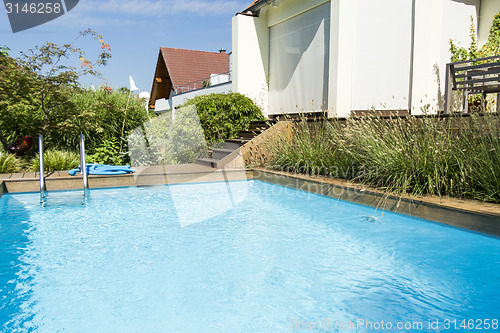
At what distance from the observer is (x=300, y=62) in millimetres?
10492

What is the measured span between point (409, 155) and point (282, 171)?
288 cm

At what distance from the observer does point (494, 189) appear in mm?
3889

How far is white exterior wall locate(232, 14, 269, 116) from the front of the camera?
38.1 ft

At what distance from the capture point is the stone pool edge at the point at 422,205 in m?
3.54

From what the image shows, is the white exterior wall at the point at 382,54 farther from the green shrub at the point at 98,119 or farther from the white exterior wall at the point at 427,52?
the green shrub at the point at 98,119

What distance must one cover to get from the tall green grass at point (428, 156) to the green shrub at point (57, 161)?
5317 mm

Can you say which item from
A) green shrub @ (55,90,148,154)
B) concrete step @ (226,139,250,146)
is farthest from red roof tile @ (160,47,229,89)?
concrete step @ (226,139,250,146)

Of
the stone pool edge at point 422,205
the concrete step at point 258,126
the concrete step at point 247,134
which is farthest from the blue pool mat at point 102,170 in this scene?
the concrete step at point 258,126

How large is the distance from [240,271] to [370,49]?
7239mm

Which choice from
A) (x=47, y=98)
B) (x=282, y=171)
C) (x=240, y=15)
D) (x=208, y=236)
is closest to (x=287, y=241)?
(x=208, y=236)

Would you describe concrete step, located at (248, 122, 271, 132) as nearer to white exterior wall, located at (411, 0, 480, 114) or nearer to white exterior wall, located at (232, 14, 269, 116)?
white exterior wall, located at (232, 14, 269, 116)

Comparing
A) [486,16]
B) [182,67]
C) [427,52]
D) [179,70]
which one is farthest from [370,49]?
[182,67]

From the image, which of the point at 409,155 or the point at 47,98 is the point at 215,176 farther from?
the point at 47,98

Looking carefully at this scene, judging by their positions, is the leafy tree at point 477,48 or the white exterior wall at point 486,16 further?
the white exterior wall at point 486,16
